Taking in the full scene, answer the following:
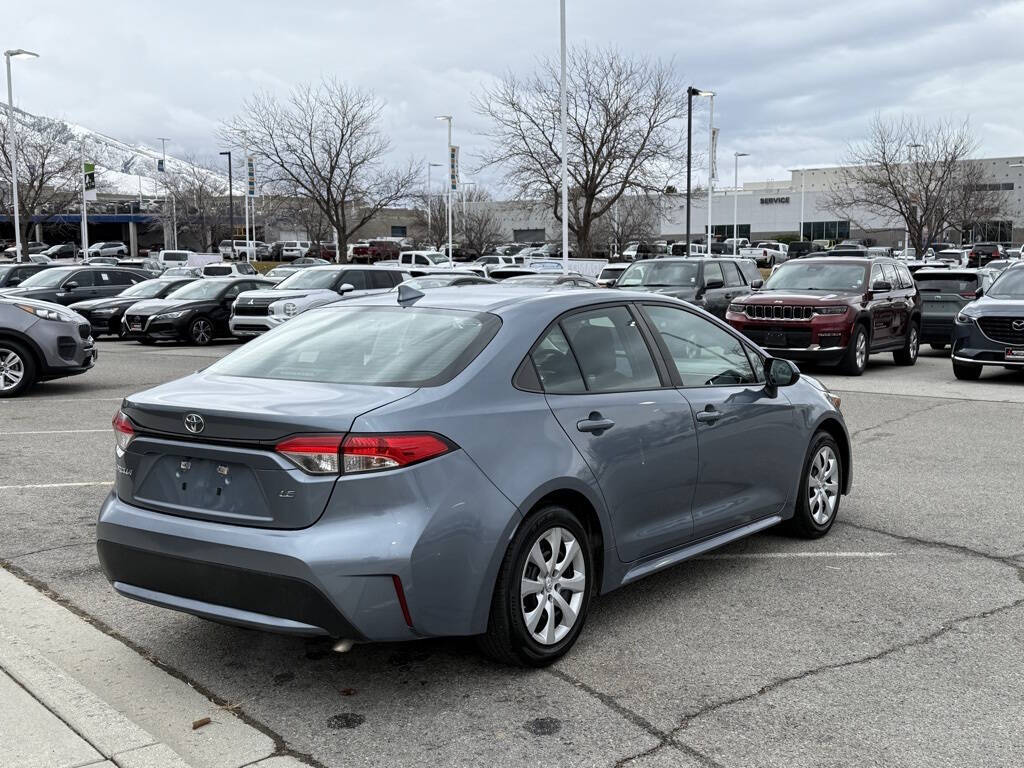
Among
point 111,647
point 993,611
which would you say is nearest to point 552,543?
point 111,647

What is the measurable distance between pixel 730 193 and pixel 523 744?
409 ft

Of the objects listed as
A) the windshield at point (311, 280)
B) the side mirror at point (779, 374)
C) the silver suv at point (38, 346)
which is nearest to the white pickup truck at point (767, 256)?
the windshield at point (311, 280)

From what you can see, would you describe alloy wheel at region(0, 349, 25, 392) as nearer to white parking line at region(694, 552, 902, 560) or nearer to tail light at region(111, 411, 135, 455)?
tail light at region(111, 411, 135, 455)

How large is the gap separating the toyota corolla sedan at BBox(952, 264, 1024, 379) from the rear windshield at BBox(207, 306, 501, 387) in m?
12.8

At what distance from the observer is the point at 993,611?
5.18m

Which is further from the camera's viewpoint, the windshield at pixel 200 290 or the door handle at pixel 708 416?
the windshield at pixel 200 290

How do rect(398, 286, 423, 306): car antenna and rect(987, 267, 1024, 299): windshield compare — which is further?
rect(987, 267, 1024, 299): windshield

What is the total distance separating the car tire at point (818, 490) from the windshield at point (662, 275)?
13.3m

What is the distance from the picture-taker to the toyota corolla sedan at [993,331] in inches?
598

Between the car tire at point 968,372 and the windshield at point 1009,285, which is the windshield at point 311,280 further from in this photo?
the windshield at point 1009,285

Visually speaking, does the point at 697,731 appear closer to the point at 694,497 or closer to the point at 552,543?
the point at 552,543

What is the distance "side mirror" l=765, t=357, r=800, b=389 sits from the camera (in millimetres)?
5875

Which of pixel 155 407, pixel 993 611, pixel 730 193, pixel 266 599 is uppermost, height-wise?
pixel 730 193

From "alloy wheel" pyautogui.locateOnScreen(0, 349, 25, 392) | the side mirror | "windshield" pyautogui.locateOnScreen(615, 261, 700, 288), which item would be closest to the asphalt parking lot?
the side mirror
